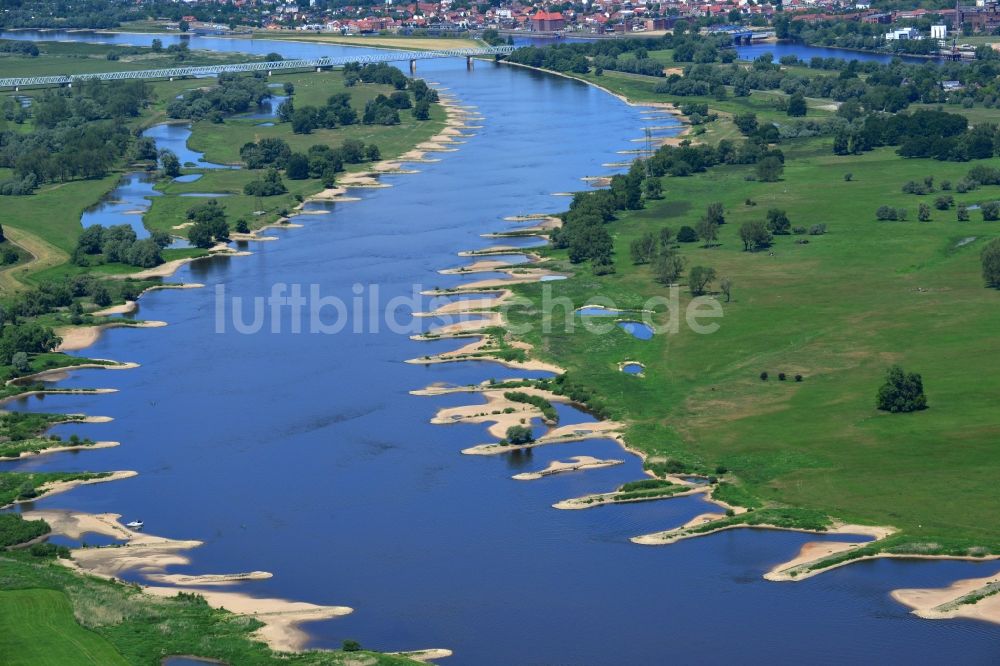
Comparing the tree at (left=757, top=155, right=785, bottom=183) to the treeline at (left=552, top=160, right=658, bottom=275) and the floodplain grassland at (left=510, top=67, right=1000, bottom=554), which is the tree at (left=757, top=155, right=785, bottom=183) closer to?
the floodplain grassland at (left=510, top=67, right=1000, bottom=554)

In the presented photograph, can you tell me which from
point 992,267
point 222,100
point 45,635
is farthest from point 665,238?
point 222,100

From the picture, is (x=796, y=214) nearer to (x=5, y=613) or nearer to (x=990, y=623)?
(x=990, y=623)

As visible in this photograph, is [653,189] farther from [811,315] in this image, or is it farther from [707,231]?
[811,315]

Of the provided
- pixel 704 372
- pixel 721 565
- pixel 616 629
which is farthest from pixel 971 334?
pixel 616 629

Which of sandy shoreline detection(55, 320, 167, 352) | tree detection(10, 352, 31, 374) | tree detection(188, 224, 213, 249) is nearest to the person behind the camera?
tree detection(10, 352, 31, 374)

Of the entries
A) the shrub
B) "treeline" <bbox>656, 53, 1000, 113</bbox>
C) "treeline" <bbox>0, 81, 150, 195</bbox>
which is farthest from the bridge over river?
the shrub

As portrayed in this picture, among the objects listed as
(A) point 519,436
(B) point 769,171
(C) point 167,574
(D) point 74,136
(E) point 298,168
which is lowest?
(C) point 167,574

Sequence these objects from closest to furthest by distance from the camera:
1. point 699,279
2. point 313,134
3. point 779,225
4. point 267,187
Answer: point 699,279
point 779,225
point 267,187
point 313,134
